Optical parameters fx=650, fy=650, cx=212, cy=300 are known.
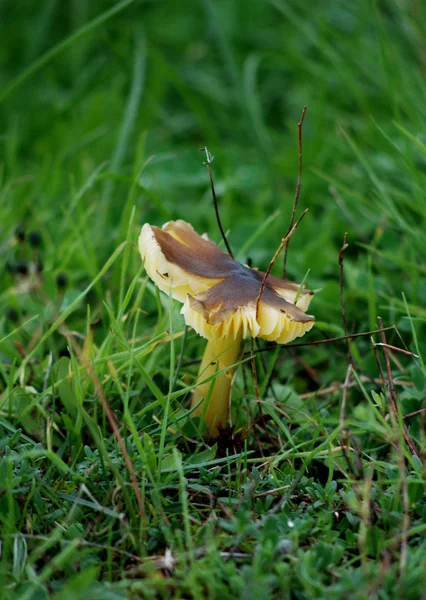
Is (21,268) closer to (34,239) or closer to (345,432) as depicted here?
(34,239)


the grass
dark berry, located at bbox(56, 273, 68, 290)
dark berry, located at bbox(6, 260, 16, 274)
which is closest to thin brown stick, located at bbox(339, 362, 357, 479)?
the grass

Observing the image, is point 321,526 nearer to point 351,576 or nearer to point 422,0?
point 351,576

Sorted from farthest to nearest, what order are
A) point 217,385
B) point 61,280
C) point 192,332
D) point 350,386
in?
1. point 61,280
2. point 192,332
3. point 350,386
4. point 217,385

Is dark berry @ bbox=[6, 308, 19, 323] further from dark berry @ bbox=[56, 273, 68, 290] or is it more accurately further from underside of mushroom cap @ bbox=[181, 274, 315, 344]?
underside of mushroom cap @ bbox=[181, 274, 315, 344]

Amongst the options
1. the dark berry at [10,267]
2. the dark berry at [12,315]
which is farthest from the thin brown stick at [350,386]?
the dark berry at [10,267]

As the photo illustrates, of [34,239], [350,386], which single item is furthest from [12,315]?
[350,386]

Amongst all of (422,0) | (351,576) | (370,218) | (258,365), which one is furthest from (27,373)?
(422,0)
